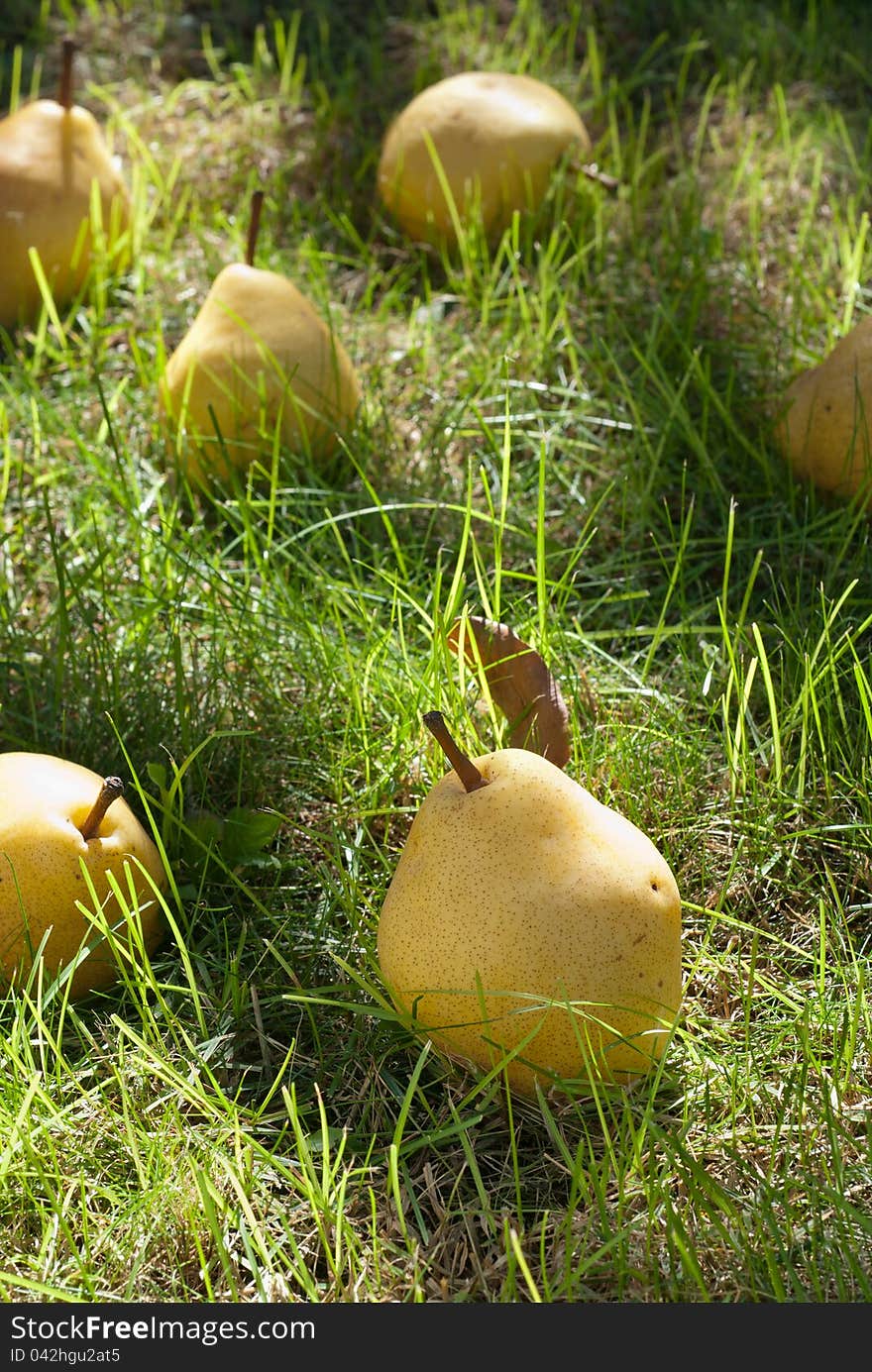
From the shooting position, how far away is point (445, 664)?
2031 millimetres

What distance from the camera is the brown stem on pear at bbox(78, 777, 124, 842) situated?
169cm

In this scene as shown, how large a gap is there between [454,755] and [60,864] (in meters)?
0.53

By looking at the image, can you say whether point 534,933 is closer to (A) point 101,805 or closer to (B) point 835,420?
(A) point 101,805

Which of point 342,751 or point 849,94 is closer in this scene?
point 342,751

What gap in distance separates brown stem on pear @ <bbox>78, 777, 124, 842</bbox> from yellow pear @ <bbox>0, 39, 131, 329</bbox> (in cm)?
173

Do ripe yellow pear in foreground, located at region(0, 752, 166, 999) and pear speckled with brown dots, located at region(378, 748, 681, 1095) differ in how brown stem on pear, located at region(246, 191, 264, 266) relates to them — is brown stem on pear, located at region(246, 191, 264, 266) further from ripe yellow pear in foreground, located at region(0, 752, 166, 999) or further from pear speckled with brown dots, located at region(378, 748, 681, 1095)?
pear speckled with brown dots, located at region(378, 748, 681, 1095)

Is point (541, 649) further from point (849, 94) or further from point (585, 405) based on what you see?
point (849, 94)

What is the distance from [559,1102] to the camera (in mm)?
1641

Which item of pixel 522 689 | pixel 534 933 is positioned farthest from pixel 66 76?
pixel 534 933

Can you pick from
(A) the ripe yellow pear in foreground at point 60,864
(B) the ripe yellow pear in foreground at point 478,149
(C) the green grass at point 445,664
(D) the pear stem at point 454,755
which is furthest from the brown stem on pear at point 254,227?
(D) the pear stem at point 454,755

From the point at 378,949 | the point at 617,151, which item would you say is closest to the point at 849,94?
the point at 617,151

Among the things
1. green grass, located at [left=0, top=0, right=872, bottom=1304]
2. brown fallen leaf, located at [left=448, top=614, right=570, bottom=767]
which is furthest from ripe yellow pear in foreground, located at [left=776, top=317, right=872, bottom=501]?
brown fallen leaf, located at [left=448, top=614, right=570, bottom=767]

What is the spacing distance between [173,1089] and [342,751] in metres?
0.60

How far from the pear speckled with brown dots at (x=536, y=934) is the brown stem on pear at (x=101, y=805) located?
1.24 feet
